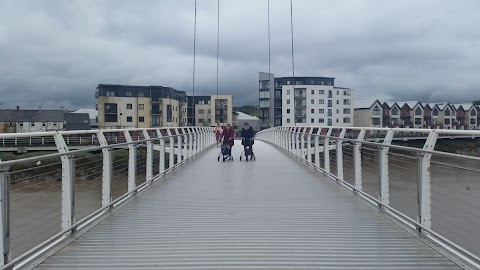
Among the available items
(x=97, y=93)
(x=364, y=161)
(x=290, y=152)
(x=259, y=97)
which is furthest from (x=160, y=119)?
(x=364, y=161)

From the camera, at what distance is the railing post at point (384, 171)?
561 centimetres

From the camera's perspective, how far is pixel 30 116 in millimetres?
61031

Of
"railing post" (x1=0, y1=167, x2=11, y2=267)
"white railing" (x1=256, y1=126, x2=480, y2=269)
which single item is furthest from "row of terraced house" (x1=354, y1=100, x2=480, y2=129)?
"railing post" (x1=0, y1=167, x2=11, y2=267)

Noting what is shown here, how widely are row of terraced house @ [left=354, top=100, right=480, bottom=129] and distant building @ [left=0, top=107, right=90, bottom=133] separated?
1805 inches

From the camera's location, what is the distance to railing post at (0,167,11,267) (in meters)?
3.27

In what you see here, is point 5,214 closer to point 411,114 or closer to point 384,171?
point 384,171

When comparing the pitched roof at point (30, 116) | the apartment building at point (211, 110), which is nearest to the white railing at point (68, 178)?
the pitched roof at point (30, 116)

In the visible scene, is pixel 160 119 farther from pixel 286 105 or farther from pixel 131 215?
pixel 131 215

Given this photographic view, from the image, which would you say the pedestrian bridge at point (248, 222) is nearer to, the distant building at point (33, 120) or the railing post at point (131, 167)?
the railing post at point (131, 167)

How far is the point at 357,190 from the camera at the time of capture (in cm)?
697

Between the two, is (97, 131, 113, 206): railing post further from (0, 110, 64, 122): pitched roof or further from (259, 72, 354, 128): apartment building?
(259, 72, 354, 128): apartment building

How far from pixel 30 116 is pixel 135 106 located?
50.9 feet

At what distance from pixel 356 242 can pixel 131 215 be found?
273cm

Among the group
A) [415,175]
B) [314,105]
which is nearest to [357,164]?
[415,175]
